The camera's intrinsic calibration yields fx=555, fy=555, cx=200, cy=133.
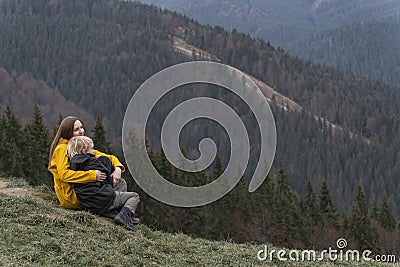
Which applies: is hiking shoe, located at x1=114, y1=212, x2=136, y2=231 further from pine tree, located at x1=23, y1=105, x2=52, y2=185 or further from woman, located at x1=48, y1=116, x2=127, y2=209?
pine tree, located at x1=23, y1=105, x2=52, y2=185

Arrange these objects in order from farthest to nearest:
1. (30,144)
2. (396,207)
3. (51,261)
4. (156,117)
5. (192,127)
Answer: (192,127) → (156,117) → (396,207) → (30,144) → (51,261)

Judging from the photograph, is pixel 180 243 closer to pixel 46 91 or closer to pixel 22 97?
pixel 22 97

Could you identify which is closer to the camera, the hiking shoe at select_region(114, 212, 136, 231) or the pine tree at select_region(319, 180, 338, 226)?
the hiking shoe at select_region(114, 212, 136, 231)

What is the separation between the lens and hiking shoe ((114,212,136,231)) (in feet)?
36.6

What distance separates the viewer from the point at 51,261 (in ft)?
26.9

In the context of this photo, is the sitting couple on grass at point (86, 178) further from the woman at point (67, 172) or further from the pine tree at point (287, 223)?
the pine tree at point (287, 223)

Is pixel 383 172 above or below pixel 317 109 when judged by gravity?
below

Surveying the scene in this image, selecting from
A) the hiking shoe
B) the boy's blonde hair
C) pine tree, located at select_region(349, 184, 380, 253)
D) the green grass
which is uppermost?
the boy's blonde hair

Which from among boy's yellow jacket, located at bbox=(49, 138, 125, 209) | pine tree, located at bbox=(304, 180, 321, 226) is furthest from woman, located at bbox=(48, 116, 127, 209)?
pine tree, located at bbox=(304, 180, 321, 226)

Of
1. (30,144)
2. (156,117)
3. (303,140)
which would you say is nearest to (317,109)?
(303,140)

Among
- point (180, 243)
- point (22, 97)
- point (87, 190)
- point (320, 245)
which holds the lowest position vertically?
point (320, 245)

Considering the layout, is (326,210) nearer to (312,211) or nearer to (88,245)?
(312,211)

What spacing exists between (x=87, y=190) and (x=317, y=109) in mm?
188655

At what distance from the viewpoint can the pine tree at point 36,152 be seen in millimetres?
39312
